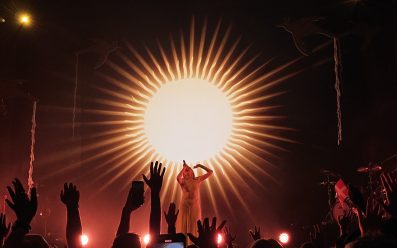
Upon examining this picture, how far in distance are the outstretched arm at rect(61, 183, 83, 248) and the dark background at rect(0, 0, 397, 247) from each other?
691cm

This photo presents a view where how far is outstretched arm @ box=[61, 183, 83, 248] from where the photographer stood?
2.53m

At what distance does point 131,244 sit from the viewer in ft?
7.10

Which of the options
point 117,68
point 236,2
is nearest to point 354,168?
point 236,2

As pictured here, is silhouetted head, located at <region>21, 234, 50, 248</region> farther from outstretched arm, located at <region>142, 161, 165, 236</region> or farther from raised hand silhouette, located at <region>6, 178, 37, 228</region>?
outstretched arm, located at <region>142, 161, 165, 236</region>

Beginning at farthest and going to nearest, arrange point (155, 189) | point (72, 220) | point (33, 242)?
point (155, 189)
point (72, 220)
point (33, 242)

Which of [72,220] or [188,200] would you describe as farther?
[188,200]

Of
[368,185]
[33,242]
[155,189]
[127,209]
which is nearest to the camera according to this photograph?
[33,242]

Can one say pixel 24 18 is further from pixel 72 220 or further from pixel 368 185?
pixel 72 220

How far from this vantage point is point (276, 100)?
9.62 m

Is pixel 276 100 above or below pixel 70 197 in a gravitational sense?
above

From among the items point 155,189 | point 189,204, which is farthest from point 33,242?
point 189,204

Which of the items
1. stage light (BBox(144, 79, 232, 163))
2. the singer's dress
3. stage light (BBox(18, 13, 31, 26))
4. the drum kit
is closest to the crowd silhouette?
Result: the singer's dress

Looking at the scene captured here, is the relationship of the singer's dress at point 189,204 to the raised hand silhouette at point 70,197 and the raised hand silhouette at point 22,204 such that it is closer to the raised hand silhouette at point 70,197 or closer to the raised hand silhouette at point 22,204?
the raised hand silhouette at point 70,197

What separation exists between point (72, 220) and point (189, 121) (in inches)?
276
